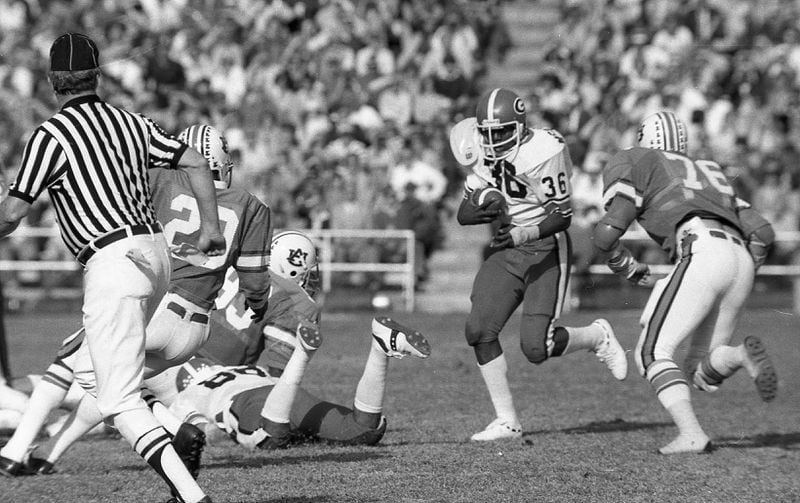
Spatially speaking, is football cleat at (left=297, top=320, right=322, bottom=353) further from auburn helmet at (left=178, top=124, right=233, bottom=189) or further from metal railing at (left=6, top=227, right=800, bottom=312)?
metal railing at (left=6, top=227, right=800, bottom=312)

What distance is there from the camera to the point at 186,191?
7023mm

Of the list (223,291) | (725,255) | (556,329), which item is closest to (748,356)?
(725,255)

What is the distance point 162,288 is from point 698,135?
43.2 feet

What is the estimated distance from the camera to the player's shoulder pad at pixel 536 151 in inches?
312

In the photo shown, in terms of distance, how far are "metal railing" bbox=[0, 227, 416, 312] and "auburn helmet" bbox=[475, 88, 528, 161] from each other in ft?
28.5

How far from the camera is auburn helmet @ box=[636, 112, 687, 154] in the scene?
789cm

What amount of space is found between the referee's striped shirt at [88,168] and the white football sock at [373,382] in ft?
6.58

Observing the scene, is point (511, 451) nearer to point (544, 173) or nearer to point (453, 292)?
point (544, 173)

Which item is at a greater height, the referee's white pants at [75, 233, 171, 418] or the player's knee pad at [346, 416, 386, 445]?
the referee's white pants at [75, 233, 171, 418]

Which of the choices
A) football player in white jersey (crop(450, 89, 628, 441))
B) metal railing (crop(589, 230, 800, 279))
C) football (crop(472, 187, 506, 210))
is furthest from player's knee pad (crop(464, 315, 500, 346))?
metal railing (crop(589, 230, 800, 279))

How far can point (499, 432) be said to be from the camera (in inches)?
306

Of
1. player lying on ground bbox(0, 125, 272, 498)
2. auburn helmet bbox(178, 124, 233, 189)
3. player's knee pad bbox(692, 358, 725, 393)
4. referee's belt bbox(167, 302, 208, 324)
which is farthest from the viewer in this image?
player's knee pad bbox(692, 358, 725, 393)

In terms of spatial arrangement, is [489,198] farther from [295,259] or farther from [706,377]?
[706,377]

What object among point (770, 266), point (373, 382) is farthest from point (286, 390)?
point (770, 266)
